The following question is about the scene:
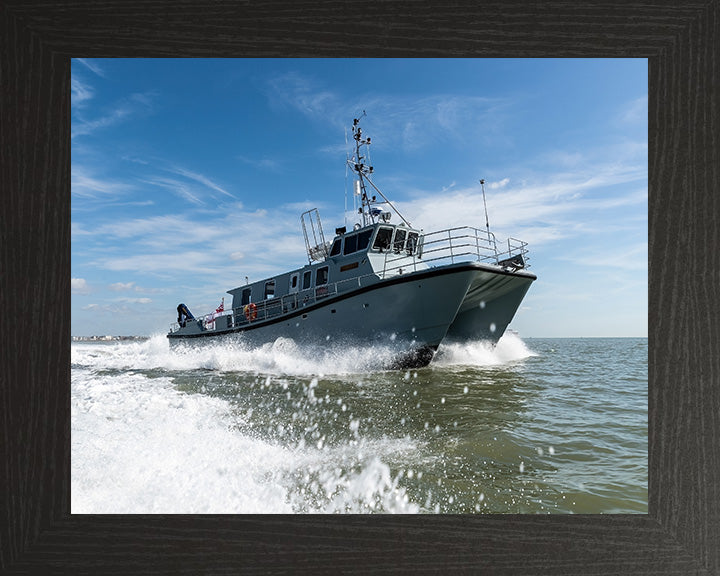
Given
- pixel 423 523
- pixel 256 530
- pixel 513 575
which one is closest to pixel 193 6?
pixel 256 530

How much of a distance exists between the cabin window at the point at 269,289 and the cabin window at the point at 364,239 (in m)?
2.09

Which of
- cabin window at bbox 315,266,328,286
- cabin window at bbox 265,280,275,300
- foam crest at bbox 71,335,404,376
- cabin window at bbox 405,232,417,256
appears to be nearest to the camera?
foam crest at bbox 71,335,404,376

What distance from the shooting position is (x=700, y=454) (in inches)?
53.0

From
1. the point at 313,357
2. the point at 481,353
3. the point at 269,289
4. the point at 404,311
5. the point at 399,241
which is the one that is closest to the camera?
the point at 404,311

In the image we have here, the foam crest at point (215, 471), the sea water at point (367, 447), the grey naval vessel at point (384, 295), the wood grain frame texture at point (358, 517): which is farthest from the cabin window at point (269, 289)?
the wood grain frame texture at point (358, 517)

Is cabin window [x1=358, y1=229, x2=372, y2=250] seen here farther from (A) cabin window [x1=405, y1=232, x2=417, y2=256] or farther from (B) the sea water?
(B) the sea water

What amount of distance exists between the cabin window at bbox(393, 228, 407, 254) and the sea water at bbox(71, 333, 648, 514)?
7.35 ft

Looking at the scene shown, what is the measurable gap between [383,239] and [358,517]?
519 cm

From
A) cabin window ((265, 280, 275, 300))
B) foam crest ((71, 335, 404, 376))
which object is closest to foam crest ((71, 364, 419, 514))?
foam crest ((71, 335, 404, 376))

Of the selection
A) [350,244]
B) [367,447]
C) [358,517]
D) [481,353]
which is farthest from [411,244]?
[358,517]

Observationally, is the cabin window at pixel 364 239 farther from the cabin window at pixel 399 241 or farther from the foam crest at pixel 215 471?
the foam crest at pixel 215 471

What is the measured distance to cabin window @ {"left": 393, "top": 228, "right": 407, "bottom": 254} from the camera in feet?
21.1

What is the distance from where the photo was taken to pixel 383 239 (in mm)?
6344

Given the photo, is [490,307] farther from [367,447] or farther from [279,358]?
[367,447]
